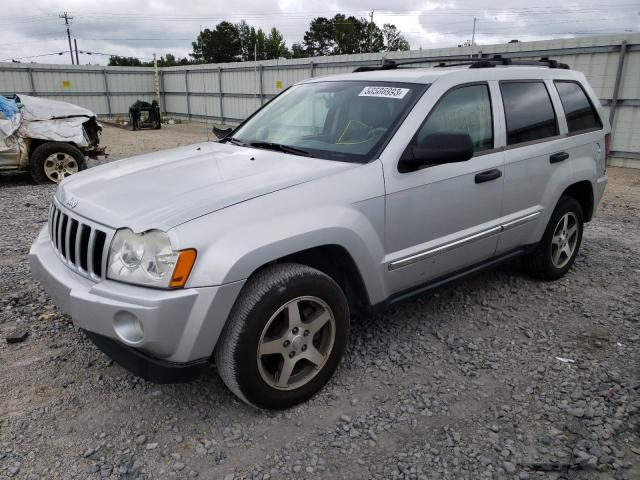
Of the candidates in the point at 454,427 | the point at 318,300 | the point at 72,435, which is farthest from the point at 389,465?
the point at 72,435

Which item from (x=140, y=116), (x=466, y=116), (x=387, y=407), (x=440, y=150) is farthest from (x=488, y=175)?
(x=140, y=116)

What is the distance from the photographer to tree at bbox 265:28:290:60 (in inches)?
2440

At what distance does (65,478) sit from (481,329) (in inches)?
109

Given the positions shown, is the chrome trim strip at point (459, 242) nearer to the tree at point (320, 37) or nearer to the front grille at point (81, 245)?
the front grille at point (81, 245)

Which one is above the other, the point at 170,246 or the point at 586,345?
the point at 170,246

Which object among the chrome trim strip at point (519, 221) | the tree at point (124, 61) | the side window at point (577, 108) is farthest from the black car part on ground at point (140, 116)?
the tree at point (124, 61)

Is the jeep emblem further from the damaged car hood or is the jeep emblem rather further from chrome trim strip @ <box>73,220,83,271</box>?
the damaged car hood

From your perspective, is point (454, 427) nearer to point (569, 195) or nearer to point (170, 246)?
point (170, 246)

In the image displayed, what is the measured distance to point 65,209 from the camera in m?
2.88

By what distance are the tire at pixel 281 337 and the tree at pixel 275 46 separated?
6261 centimetres

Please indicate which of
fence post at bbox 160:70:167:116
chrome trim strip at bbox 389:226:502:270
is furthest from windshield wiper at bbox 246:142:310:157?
fence post at bbox 160:70:167:116

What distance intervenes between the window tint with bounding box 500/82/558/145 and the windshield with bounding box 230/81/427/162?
0.88 meters

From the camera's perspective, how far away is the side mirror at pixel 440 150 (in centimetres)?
293

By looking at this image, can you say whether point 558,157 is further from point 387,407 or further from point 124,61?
point 124,61
